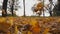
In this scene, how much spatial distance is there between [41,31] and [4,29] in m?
0.21

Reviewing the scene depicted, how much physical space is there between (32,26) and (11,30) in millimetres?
133

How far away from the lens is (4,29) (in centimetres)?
86

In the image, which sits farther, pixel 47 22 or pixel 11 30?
pixel 47 22

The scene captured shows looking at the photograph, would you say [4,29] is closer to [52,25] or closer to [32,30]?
[32,30]

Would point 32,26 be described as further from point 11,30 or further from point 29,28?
point 11,30

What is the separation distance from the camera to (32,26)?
0.81 m

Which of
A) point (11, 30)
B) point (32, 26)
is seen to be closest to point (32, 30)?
point (32, 26)

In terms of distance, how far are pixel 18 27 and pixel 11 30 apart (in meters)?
0.04

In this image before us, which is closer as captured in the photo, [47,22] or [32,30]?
[32,30]

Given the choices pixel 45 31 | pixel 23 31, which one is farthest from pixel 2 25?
pixel 45 31

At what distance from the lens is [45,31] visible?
0.83 meters

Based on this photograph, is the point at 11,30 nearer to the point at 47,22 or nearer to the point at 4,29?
the point at 4,29

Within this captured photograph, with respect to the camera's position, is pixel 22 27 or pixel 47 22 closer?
pixel 22 27

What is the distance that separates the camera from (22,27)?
0.87 meters
